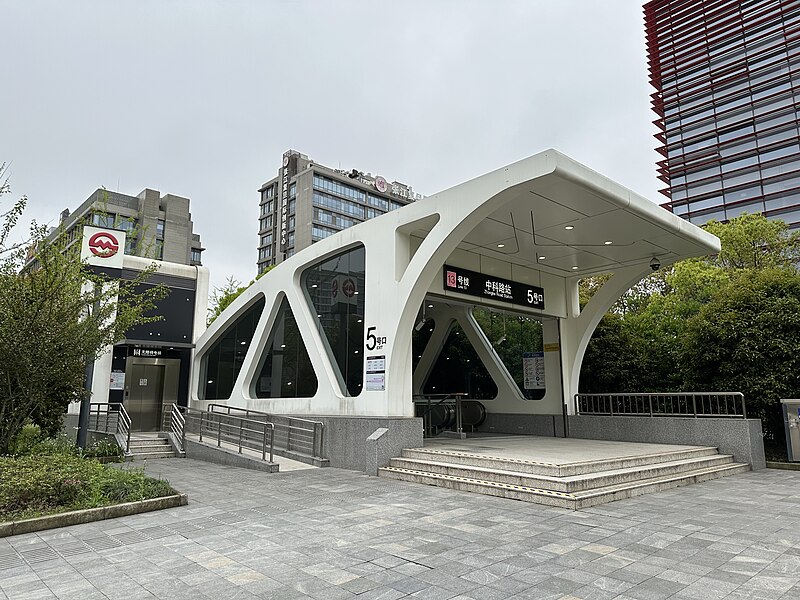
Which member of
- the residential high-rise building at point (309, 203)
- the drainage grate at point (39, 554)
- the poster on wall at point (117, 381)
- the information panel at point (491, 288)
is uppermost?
the residential high-rise building at point (309, 203)

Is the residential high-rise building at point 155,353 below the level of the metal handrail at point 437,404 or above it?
above

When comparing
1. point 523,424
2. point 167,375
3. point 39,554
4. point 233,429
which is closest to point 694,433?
point 523,424

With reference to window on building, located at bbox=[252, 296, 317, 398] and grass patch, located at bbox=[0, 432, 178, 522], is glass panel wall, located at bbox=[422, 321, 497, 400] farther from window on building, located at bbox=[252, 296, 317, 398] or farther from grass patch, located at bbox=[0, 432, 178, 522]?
grass patch, located at bbox=[0, 432, 178, 522]

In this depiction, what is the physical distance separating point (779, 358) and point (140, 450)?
14.5m

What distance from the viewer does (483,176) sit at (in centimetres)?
939

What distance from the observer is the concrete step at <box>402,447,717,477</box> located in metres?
7.94

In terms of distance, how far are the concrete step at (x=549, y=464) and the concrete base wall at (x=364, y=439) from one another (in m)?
0.30

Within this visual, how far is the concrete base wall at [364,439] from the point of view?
10.0 meters

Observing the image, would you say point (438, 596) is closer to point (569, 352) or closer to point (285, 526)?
point (285, 526)

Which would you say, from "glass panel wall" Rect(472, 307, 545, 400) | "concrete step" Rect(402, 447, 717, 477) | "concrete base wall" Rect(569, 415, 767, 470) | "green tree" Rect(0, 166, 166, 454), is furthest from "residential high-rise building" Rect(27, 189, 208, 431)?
"concrete base wall" Rect(569, 415, 767, 470)

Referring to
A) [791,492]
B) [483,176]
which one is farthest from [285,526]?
[791,492]

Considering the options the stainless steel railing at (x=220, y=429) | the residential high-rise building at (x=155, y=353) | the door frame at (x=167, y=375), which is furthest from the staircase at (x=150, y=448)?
the door frame at (x=167, y=375)

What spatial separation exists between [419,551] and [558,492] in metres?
2.91

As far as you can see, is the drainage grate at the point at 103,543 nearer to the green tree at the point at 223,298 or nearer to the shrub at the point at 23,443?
the shrub at the point at 23,443
